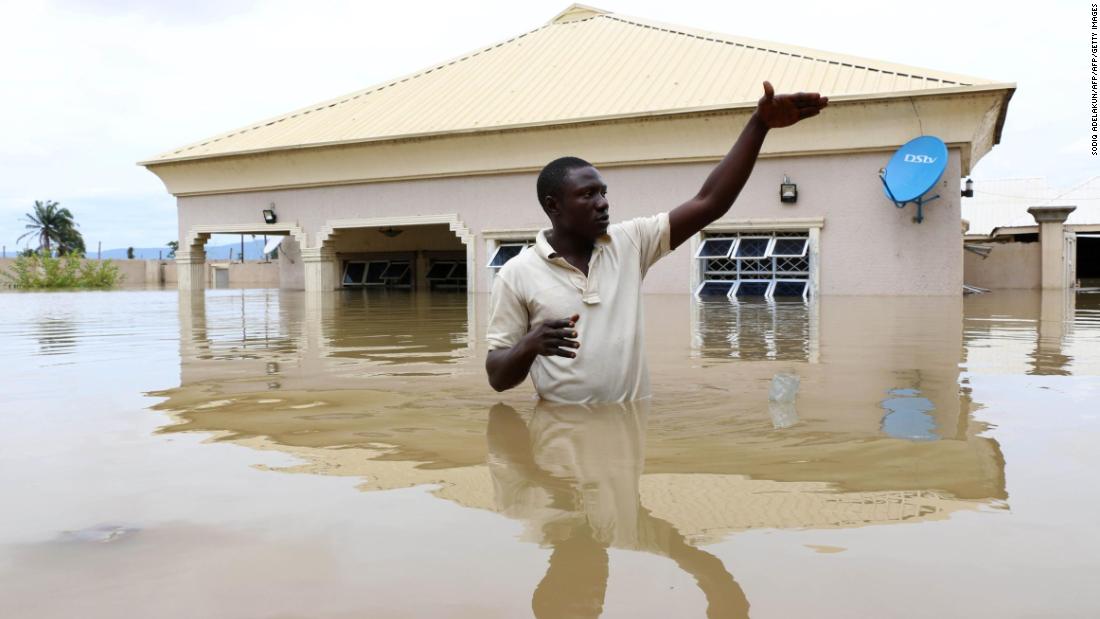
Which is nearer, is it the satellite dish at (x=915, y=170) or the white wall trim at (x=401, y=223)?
the satellite dish at (x=915, y=170)

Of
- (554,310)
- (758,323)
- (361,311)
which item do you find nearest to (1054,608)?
(554,310)

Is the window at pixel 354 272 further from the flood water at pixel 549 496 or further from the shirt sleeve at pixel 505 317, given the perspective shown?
the shirt sleeve at pixel 505 317

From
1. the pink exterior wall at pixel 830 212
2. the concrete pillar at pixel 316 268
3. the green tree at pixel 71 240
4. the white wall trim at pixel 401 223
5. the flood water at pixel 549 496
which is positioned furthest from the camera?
the green tree at pixel 71 240

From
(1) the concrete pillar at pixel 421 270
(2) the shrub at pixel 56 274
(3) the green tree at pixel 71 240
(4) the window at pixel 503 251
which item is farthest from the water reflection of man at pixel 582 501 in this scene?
(3) the green tree at pixel 71 240

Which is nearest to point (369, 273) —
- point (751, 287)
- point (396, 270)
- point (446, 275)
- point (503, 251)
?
point (396, 270)

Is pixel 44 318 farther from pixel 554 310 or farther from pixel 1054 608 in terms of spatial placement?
pixel 1054 608

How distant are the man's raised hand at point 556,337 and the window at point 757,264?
1266cm

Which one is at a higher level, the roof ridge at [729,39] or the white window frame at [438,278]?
the roof ridge at [729,39]

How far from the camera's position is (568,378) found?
11.7ft

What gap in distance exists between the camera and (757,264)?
16.1 m

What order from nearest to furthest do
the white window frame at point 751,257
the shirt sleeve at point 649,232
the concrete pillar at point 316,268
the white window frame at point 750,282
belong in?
the shirt sleeve at point 649,232 < the white window frame at point 750,282 < the white window frame at point 751,257 < the concrete pillar at point 316,268

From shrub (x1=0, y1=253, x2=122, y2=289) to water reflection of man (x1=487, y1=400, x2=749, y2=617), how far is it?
27.7 m

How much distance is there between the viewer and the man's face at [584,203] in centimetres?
340

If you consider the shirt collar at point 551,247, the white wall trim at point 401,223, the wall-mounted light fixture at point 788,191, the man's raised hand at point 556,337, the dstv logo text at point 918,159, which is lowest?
the man's raised hand at point 556,337
